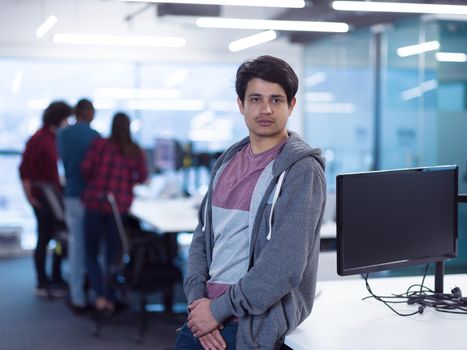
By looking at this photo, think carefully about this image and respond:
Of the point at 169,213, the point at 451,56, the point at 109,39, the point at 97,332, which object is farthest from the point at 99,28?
the point at 97,332

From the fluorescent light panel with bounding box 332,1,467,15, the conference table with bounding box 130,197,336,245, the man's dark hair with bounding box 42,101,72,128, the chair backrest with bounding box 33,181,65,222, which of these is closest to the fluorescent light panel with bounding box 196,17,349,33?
the fluorescent light panel with bounding box 332,1,467,15

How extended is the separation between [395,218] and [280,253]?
51cm

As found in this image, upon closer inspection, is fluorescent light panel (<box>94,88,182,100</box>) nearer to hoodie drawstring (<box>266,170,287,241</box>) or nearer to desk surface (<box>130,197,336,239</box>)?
desk surface (<box>130,197,336,239</box>)

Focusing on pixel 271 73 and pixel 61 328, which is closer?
pixel 271 73

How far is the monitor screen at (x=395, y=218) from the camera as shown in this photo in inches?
84.9

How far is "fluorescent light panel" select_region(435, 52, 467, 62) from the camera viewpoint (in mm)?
6402

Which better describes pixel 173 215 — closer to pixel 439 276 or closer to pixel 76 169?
pixel 76 169

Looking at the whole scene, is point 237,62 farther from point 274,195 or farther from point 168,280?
point 274,195

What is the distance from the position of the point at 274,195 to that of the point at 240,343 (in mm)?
420

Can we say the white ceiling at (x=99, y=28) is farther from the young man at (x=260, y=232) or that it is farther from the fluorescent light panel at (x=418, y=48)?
the young man at (x=260, y=232)

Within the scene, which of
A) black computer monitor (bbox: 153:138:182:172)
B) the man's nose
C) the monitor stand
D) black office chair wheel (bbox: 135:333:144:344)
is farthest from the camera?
black computer monitor (bbox: 153:138:182:172)

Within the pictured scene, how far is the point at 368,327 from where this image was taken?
212cm

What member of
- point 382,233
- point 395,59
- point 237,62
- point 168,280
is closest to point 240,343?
point 382,233

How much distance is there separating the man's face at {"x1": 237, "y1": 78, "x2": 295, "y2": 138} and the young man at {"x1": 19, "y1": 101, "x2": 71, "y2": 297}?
4074 mm
